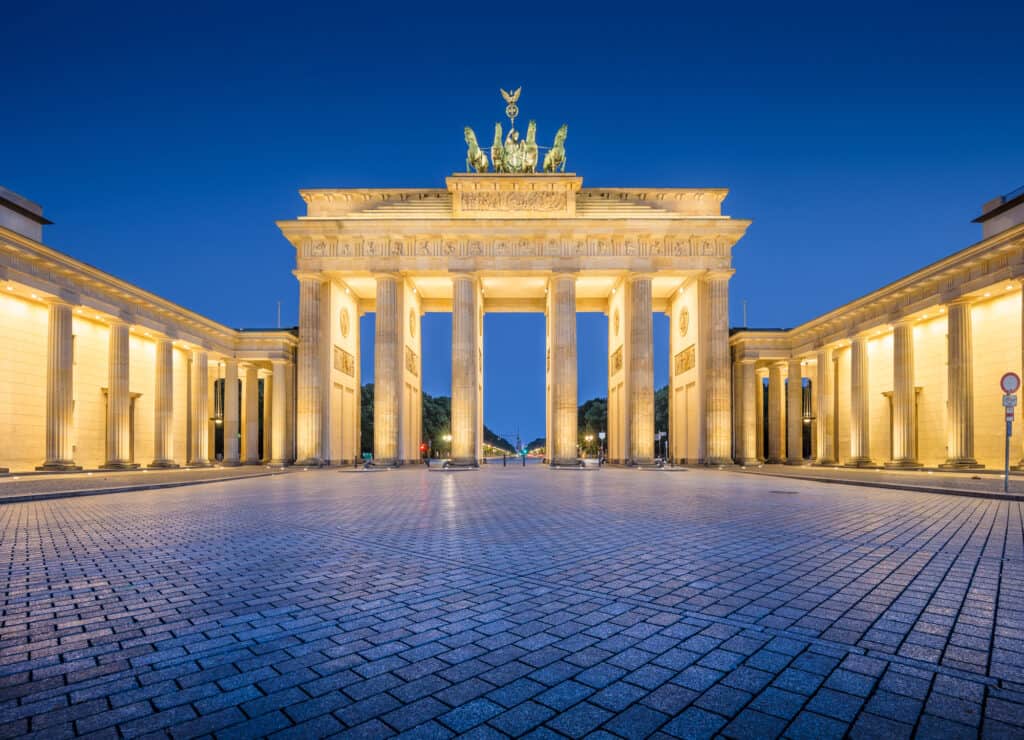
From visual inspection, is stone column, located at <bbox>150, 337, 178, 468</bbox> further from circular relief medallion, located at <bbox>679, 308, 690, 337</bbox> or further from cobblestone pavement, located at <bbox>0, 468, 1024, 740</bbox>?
circular relief medallion, located at <bbox>679, 308, 690, 337</bbox>

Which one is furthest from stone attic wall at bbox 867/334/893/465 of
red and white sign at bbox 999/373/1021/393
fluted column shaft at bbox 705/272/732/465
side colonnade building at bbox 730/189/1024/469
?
red and white sign at bbox 999/373/1021/393

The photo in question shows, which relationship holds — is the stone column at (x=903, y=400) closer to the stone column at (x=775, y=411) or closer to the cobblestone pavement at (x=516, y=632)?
the stone column at (x=775, y=411)

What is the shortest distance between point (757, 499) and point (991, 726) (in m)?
10.6

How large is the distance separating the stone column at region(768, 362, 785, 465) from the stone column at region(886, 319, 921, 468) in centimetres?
1202

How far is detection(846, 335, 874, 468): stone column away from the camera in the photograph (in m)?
31.7

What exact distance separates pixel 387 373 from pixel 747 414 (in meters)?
25.1

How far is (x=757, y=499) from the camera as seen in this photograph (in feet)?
41.1

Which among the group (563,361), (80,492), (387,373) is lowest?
(80,492)

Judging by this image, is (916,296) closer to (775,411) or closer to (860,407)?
(860,407)

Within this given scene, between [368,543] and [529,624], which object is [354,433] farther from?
[529,624]

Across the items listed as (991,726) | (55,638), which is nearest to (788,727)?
(991,726)

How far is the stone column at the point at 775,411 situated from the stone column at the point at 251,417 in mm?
38846

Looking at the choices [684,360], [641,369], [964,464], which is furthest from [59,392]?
[964,464]

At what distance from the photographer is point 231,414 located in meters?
38.9
